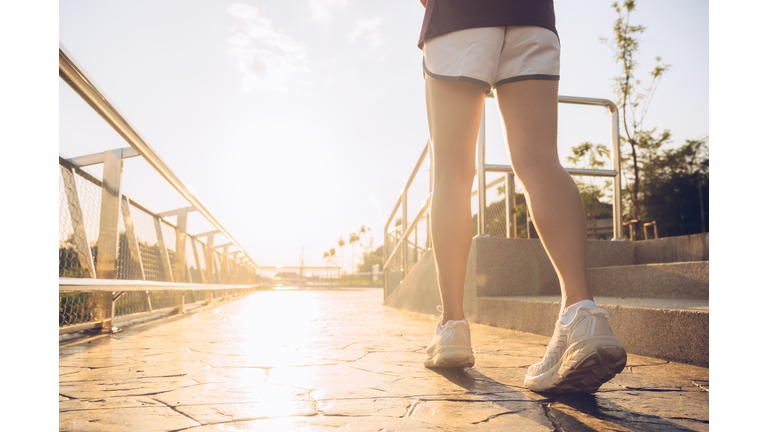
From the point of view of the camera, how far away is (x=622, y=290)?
2.80 m

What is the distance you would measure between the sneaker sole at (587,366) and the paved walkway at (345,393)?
0.04 metres

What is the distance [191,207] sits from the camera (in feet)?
16.4

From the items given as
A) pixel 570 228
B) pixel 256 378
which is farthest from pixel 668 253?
pixel 256 378

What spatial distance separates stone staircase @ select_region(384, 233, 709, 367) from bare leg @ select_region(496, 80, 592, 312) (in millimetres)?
544

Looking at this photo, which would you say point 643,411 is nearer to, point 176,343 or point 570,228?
point 570,228

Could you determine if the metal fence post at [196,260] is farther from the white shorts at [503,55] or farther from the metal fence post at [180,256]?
the white shorts at [503,55]

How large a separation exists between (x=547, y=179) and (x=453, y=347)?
1.99 ft

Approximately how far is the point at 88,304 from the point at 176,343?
784 millimetres

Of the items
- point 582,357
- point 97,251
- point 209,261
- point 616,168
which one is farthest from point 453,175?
point 209,261

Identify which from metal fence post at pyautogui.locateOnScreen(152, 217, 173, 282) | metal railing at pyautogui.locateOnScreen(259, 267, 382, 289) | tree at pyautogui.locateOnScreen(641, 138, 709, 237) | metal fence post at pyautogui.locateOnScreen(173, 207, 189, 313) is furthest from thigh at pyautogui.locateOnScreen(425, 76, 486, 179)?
metal railing at pyautogui.locateOnScreen(259, 267, 382, 289)

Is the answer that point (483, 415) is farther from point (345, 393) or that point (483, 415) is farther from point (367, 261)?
point (367, 261)

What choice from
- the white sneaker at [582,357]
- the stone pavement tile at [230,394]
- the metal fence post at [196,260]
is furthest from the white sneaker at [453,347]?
the metal fence post at [196,260]

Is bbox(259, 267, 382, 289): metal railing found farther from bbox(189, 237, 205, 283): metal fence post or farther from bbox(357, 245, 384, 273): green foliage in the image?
bbox(357, 245, 384, 273): green foliage

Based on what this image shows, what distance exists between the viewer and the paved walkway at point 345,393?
3.26ft
